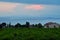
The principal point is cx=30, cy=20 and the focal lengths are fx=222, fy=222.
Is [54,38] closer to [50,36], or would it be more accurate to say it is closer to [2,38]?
[50,36]

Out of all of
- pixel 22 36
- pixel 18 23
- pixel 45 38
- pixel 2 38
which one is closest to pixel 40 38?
pixel 45 38

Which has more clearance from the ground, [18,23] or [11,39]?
[18,23]

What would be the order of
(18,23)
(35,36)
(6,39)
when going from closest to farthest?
(6,39)
(35,36)
(18,23)

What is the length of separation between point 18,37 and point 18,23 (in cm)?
558

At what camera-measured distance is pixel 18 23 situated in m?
11.3

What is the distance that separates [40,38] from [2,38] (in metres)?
0.97

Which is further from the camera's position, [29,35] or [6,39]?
[29,35]

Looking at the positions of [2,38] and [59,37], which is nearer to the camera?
[2,38]

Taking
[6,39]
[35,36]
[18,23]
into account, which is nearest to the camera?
[6,39]

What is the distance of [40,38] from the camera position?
18.7 feet

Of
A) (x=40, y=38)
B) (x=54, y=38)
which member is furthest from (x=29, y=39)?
(x=54, y=38)

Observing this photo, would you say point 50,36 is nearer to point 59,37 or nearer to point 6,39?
point 59,37

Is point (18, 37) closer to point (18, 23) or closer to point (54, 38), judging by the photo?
point (54, 38)

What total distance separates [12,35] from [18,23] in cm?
550
